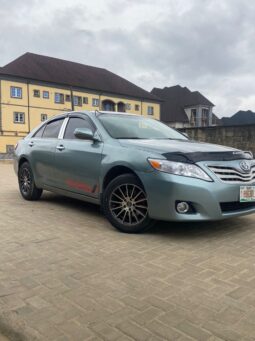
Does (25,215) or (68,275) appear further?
(25,215)

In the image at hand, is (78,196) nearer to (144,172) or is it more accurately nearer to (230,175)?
(144,172)

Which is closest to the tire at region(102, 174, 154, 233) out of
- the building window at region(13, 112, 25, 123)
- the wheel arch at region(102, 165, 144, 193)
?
the wheel arch at region(102, 165, 144, 193)

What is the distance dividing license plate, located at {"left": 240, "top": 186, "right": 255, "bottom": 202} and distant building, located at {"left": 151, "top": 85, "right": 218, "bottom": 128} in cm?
5833

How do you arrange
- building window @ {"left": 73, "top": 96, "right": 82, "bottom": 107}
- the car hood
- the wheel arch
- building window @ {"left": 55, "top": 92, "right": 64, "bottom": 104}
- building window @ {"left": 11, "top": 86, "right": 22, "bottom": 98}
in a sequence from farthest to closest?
building window @ {"left": 73, "top": 96, "right": 82, "bottom": 107} < building window @ {"left": 55, "top": 92, "right": 64, "bottom": 104} < building window @ {"left": 11, "top": 86, "right": 22, "bottom": 98} < the wheel arch < the car hood

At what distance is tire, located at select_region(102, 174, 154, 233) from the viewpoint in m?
4.32

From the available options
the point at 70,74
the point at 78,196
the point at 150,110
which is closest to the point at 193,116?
the point at 150,110

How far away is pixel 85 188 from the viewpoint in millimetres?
5121

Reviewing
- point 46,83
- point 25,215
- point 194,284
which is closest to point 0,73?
point 46,83

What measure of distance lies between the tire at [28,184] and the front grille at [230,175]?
372 centimetres

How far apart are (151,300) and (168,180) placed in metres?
1.62

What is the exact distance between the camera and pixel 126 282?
9.83 feet

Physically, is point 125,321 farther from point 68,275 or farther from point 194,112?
point 194,112

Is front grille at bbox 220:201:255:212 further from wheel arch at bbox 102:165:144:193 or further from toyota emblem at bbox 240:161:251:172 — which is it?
wheel arch at bbox 102:165:144:193

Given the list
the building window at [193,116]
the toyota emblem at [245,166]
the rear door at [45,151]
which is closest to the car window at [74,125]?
the rear door at [45,151]
